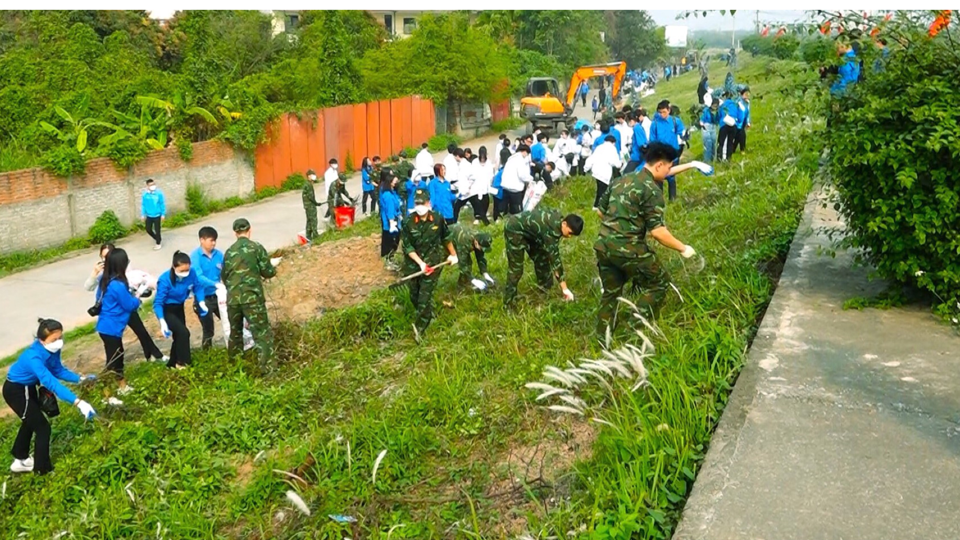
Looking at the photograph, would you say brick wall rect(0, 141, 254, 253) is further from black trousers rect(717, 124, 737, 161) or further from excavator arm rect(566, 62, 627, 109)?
excavator arm rect(566, 62, 627, 109)

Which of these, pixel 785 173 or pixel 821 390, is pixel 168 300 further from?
pixel 785 173

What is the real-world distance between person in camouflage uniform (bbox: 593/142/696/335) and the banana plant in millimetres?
12569

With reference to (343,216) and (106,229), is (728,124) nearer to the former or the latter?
(343,216)

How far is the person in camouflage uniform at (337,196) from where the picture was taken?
15.0 m

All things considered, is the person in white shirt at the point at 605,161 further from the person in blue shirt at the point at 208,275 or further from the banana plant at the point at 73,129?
the banana plant at the point at 73,129

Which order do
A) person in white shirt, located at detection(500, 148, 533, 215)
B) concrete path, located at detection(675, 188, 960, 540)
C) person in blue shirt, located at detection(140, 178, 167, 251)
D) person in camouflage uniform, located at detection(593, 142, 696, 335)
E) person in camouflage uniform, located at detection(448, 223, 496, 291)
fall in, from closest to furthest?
concrete path, located at detection(675, 188, 960, 540)
person in camouflage uniform, located at detection(593, 142, 696, 335)
person in camouflage uniform, located at detection(448, 223, 496, 291)
person in white shirt, located at detection(500, 148, 533, 215)
person in blue shirt, located at detection(140, 178, 167, 251)

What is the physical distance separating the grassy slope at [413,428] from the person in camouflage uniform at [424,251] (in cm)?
25

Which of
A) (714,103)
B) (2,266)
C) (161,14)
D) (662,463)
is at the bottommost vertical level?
(2,266)

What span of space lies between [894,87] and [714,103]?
8.55m

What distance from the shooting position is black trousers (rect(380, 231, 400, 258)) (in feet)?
38.8

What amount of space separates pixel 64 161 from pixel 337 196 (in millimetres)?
4702

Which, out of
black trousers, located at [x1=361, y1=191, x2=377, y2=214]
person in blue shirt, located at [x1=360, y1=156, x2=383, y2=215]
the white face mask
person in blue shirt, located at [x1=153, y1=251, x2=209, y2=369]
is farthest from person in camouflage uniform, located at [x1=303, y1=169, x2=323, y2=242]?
the white face mask

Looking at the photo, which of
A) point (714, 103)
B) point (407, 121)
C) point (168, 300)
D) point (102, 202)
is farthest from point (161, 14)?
point (168, 300)

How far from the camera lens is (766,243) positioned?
790 cm
